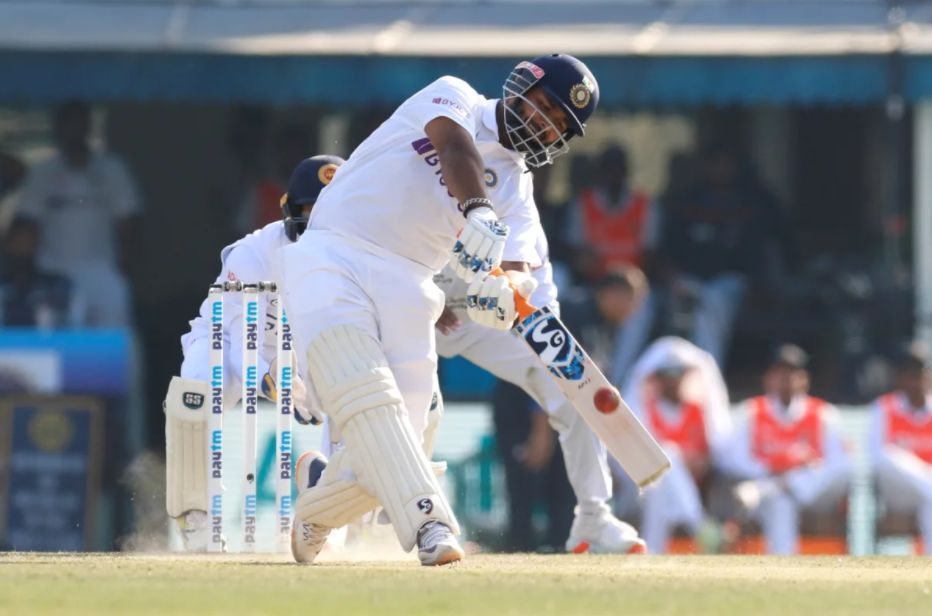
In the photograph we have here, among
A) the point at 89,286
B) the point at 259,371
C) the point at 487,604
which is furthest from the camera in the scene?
the point at 89,286

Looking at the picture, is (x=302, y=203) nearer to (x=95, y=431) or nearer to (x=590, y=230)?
(x=95, y=431)

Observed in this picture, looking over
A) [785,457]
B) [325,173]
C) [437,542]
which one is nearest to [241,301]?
[325,173]

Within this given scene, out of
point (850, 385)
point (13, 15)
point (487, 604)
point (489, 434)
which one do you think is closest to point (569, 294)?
point (489, 434)

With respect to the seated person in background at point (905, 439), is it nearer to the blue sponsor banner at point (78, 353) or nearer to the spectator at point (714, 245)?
the spectator at point (714, 245)

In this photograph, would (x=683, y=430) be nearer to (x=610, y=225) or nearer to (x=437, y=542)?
(x=610, y=225)

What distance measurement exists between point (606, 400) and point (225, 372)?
1.57 metres

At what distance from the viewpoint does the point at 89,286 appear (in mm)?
12828

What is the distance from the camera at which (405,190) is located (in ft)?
21.8

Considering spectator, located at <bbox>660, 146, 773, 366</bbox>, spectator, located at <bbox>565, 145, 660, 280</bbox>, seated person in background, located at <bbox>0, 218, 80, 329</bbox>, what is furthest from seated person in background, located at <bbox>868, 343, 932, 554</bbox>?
seated person in background, located at <bbox>0, 218, 80, 329</bbox>

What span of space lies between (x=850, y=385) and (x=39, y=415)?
15.2 feet

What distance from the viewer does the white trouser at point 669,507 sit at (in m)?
11.6

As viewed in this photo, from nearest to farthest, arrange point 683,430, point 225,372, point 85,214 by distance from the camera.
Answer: point 225,372
point 683,430
point 85,214

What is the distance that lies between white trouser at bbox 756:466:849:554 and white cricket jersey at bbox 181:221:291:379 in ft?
14.4

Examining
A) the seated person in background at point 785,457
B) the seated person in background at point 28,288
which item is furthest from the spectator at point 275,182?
the seated person in background at point 785,457
